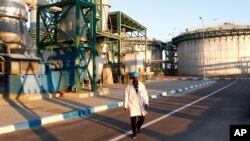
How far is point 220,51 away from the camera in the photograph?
67000mm

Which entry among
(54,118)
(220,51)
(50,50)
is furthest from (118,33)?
(220,51)

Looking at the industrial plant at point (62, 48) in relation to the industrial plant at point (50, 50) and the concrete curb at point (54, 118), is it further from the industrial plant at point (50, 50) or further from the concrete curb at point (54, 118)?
the concrete curb at point (54, 118)

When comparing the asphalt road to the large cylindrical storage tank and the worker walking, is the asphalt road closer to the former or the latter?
the worker walking

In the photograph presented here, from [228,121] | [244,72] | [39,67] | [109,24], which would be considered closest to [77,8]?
[39,67]

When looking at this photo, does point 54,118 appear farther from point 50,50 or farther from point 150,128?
point 50,50

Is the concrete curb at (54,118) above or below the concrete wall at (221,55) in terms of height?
below

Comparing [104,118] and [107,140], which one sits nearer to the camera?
[107,140]

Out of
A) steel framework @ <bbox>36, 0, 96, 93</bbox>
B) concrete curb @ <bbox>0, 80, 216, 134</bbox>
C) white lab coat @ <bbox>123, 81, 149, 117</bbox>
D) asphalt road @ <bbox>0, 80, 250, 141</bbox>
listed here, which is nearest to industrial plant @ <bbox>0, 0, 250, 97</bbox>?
steel framework @ <bbox>36, 0, 96, 93</bbox>

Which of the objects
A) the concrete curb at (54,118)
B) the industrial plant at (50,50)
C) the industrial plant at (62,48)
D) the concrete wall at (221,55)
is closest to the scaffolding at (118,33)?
the industrial plant at (62,48)

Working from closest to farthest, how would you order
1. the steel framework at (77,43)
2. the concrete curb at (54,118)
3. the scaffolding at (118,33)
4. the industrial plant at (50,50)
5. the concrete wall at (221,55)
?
the concrete curb at (54,118)
the industrial plant at (50,50)
the steel framework at (77,43)
the scaffolding at (118,33)
the concrete wall at (221,55)

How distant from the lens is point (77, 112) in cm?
1256

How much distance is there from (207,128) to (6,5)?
18.9 m

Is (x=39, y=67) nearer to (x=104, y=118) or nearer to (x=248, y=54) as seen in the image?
(x=104, y=118)

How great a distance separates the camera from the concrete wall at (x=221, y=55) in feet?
213
